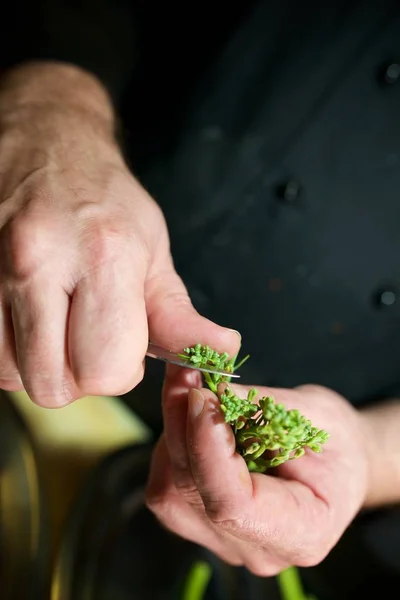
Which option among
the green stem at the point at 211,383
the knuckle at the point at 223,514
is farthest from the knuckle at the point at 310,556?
the green stem at the point at 211,383

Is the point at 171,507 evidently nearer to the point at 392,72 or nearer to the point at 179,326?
the point at 179,326

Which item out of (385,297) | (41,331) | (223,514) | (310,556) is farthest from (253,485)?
(385,297)

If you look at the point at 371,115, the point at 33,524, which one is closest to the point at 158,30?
the point at 371,115

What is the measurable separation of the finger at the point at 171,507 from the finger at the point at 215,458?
13 centimetres

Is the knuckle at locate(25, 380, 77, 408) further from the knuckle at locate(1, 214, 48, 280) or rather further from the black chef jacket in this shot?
the black chef jacket

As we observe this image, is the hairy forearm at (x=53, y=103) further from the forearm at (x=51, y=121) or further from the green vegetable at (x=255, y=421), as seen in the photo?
the green vegetable at (x=255, y=421)

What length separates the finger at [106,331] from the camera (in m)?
0.45

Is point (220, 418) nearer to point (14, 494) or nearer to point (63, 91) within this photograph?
point (63, 91)

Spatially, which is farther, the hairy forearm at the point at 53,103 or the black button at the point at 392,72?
the black button at the point at 392,72

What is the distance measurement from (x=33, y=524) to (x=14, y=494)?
0.20 feet

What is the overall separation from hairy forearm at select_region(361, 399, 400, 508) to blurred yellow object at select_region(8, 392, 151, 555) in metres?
0.45

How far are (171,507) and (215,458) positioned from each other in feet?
0.61

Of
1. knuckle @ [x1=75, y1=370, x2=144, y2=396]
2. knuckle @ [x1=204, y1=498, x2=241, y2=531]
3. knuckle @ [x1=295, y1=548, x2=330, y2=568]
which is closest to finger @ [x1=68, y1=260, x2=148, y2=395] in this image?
knuckle @ [x1=75, y1=370, x2=144, y2=396]

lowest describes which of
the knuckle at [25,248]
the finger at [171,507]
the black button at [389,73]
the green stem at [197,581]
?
the green stem at [197,581]
